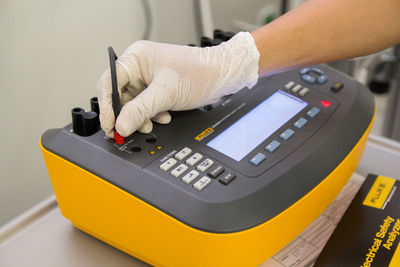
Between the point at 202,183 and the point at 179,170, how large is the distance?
0.04 meters

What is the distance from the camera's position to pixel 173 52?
27.7 inches

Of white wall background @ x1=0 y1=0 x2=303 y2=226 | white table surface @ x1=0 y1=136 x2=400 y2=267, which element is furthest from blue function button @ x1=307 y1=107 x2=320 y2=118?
white wall background @ x1=0 y1=0 x2=303 y2=226

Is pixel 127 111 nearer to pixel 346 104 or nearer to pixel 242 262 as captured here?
pixel 242 262

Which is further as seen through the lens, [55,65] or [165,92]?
[55,65]

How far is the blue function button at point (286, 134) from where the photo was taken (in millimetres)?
679

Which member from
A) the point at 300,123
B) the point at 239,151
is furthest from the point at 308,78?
the point at 239,151

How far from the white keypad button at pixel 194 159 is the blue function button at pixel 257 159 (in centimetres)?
7

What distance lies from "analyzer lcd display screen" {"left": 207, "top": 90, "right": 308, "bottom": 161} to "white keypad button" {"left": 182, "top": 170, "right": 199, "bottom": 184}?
2.6 inches

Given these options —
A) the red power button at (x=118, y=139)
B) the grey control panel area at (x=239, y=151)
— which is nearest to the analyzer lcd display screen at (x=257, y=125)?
the grey control panel area at (x=239, y=151)

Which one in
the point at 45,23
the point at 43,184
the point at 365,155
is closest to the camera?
the point at 365,155

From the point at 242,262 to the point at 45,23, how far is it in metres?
0.73

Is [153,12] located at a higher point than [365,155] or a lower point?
higher

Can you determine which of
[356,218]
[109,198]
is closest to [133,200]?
[109,198]

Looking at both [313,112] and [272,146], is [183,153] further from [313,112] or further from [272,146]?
[313,112]
